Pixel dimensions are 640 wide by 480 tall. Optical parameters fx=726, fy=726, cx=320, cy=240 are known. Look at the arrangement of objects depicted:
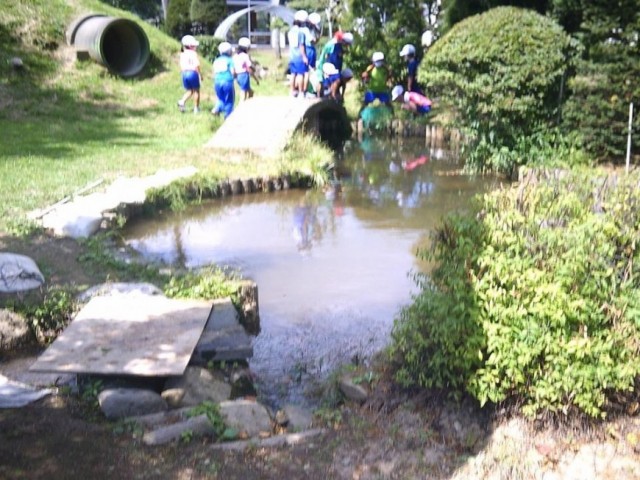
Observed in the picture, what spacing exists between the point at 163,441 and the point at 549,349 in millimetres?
2099

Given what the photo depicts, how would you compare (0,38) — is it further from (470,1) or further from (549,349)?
(549,349)

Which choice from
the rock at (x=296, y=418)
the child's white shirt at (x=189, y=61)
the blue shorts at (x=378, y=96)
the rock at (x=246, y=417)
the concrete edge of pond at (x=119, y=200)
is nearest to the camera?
the rock at (x=246, y=417)

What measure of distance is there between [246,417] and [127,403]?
69cm

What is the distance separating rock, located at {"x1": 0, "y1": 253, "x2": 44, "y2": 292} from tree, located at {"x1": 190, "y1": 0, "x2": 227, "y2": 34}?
96.7ft

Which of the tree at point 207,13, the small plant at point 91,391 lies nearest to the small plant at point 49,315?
the small plant at point 91,391

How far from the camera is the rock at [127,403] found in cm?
415

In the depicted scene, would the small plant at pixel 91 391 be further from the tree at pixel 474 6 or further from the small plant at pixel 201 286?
the tree at pixel 474 6

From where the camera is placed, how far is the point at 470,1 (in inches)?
585

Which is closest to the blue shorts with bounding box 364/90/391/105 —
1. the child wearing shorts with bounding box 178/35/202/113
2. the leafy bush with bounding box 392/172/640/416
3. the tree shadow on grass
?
the child wearing shorts with bounding box 178/35/202/113

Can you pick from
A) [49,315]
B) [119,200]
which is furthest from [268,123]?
[49,315]

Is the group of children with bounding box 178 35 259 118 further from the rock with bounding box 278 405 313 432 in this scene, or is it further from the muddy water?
the rock with bounding box 278 405 313 432

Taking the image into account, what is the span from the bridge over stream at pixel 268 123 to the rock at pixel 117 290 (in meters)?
6.43

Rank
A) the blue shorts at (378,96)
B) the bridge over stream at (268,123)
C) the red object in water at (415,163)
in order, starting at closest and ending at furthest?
the bridge over stream at (268,123)
the red object in water at (415,163)
the blue shorts at (378,96)

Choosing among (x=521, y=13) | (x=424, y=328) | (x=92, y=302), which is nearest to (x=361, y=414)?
(x=424, y=328)
